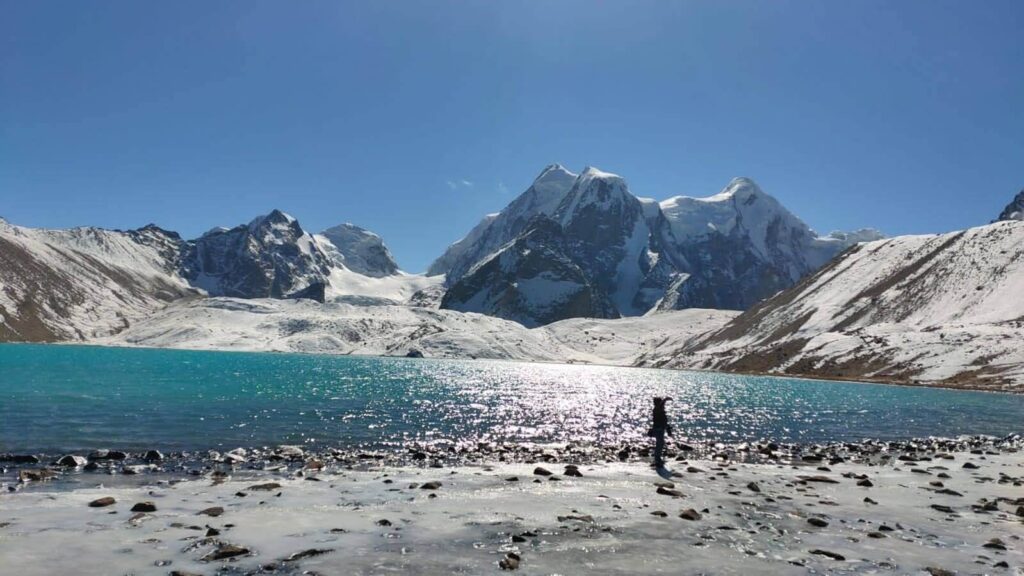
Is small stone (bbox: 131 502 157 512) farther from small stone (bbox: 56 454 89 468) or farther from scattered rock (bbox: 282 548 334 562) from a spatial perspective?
small stone (bbox: 56 454 89 468)

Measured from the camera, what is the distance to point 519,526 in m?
18.7

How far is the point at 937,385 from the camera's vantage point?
11612 cm

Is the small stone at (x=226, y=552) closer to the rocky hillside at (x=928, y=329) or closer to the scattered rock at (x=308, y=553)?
the scattered rock at (x=308, y=553)

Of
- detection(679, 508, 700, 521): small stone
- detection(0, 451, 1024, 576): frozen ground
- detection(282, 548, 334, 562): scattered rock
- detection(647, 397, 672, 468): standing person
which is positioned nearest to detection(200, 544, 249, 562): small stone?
detection(0, 451, 1024, 576): frozen ground

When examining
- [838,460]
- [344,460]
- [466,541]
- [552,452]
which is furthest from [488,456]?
[838,460]

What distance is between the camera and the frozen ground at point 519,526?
583 inches

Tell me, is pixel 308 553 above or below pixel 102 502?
above

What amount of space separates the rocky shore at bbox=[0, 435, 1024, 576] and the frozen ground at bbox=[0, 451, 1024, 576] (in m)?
0.08

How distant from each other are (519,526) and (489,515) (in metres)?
1.64

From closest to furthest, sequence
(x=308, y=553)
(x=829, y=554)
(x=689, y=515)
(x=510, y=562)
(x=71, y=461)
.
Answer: (x=510, y=562)
(x=308, y=553)
(x=829, y=554)
(x=689, y=515)
(x=71, y=461)

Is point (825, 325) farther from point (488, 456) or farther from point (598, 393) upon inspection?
point (488, 456)

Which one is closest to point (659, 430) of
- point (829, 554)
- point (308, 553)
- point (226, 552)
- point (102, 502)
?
point (829, 554)

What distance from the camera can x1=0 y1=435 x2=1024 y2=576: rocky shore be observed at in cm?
1501

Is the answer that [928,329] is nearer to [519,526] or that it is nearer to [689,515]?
[689,515]
